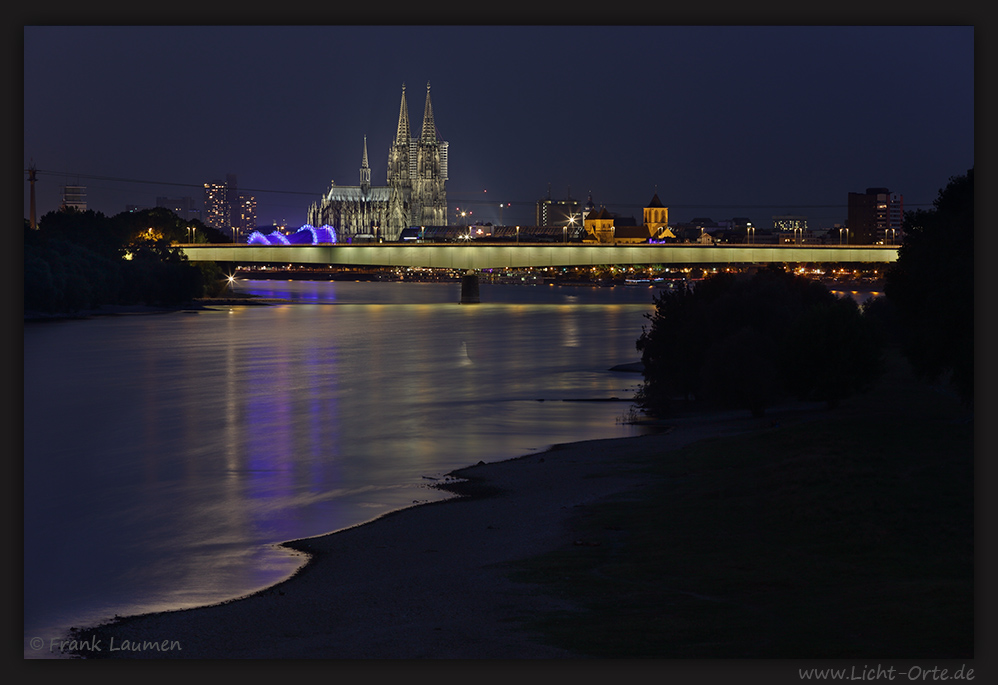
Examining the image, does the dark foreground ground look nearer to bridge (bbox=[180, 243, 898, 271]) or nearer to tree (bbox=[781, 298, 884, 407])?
tree (bbox=[781, 298, 884, 407])

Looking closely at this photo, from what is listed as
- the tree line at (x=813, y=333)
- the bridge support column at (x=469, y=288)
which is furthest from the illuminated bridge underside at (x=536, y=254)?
the tree line at (x=813, y=333)

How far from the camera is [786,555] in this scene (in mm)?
17562

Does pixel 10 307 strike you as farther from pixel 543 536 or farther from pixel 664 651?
pixel 543 536

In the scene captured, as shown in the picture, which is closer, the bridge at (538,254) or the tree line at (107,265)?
the tree line at (107,265)

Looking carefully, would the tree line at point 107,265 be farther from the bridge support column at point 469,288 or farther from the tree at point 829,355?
the tree at point 829,355

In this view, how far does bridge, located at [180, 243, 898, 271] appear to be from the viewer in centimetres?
10650

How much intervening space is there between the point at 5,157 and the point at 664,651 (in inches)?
392

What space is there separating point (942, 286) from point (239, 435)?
2432cm

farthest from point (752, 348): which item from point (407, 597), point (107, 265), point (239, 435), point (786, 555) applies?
point (107, 265)

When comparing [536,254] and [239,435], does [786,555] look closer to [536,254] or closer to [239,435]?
[239,435]

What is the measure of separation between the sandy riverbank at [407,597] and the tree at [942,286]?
754 centimetres

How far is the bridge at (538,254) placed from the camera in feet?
349

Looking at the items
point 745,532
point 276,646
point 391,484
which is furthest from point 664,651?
point 391,484

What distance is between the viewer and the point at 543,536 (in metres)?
20.2
